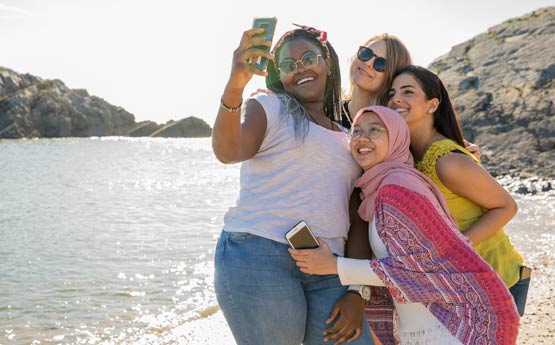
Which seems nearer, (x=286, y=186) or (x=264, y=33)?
(x=264, y=33)

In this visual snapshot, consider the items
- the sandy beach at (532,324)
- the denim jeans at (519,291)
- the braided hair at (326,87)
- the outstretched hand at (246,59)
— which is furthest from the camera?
the sandy beach at (532,324)

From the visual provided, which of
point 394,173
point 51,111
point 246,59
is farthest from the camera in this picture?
point 51,111

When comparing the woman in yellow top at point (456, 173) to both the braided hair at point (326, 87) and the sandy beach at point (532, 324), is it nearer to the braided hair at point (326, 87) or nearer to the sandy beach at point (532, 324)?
the braided hair at point (326, 87)

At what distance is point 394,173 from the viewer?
2.64 meters

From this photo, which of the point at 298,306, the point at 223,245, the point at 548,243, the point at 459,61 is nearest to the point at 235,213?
the point at 223,245

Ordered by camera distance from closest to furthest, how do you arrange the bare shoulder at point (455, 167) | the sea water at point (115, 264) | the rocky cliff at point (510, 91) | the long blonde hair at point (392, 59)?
the bare shoulder at point (455, 167), the long blonde hair at point (392, 59), the sea water at point (115, 264), the rocky cliff at point (510, 91)

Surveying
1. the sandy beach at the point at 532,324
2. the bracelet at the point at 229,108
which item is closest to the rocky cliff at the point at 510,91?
the sandy beach at the point at 532,324

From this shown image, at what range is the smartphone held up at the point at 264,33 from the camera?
2.41 m

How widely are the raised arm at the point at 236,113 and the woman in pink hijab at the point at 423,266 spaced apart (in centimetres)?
54

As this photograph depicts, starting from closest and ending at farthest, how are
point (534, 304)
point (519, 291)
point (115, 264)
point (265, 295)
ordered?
point (265, 295), point (519, 291), point (534, 304), point (115, 264)

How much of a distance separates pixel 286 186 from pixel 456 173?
89 centimetres

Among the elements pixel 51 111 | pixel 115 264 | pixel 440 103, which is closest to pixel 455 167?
pixel 440 103

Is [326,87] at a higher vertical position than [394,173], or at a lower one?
higher

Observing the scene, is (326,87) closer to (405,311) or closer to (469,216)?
(469,216)
